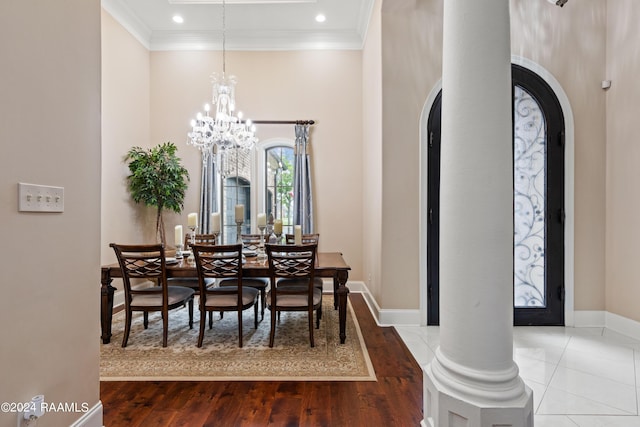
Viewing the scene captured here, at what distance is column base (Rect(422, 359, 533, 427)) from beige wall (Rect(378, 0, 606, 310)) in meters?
1.93

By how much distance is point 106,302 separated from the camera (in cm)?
287

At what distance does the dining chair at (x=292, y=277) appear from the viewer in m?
2.71

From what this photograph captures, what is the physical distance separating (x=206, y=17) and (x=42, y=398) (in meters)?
4.87

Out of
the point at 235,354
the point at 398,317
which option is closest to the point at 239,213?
the point at 235,354

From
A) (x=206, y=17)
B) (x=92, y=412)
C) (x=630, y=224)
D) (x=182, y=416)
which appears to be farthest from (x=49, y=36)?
(x=630, y=224)

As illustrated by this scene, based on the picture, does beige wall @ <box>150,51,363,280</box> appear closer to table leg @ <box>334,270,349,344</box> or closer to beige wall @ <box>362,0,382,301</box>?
beige wall @ <box>362,0,382,301</box>

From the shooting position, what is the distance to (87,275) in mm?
1629

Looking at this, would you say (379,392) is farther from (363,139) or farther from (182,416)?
(363,139)

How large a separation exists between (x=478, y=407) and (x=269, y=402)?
1.30 metres

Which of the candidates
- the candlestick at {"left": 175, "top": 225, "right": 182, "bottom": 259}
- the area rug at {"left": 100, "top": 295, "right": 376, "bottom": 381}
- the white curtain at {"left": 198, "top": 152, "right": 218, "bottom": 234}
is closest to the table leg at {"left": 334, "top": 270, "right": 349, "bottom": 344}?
the area rug at {"left": 100, "top": 295, "right": 376, "bottom": 381}

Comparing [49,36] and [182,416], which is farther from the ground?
[49,36]

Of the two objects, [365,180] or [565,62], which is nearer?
[565,62]

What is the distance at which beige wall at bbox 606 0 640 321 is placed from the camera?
9.73 feet

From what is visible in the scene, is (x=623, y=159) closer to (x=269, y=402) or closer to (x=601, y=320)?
(x=601, y=320)
